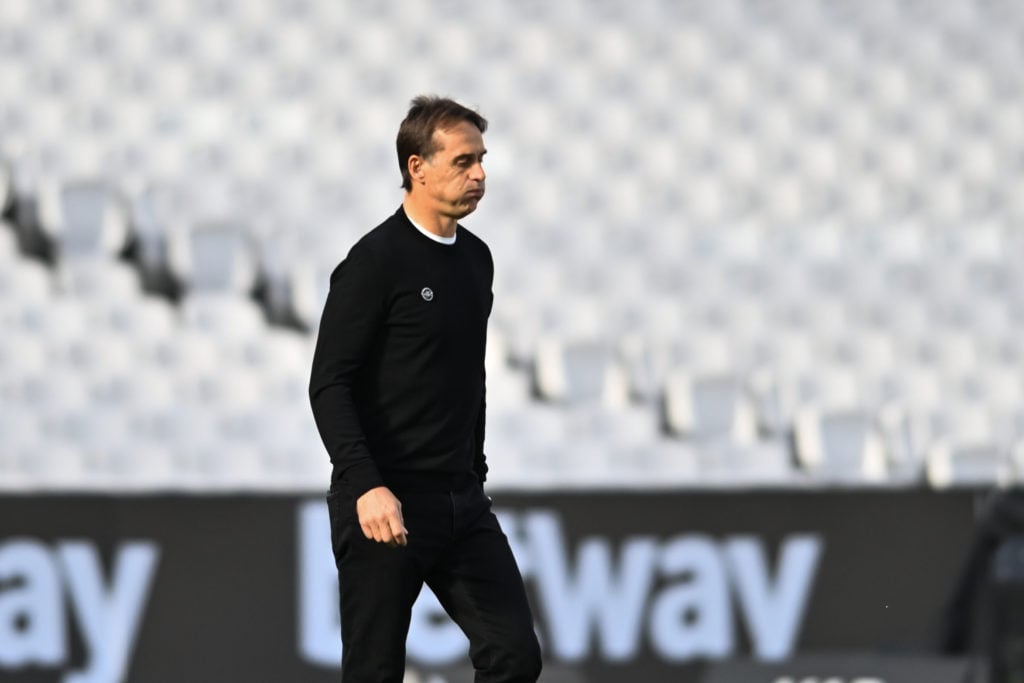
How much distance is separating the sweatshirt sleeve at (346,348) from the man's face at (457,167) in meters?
0.12

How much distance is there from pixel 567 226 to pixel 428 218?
16.3ft

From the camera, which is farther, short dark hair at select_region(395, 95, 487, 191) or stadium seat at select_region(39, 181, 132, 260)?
stadium seat at select_region(39, 181, 132, 260)

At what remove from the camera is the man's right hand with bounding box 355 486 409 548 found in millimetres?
2039

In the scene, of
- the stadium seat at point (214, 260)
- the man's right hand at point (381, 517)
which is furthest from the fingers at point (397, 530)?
the stadium seat at point (214, 260)

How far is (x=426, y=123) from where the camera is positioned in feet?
7.06

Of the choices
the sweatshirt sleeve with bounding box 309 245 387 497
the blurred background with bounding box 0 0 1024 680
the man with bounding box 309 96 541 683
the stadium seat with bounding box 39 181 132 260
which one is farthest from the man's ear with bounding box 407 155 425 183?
the stadium seat with bounding box 39 181 132 260

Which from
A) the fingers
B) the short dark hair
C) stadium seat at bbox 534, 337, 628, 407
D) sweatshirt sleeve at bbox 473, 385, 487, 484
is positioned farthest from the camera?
stadium seat at bbox 534, 337, 628, 407

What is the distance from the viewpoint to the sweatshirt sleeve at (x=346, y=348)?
2.12 metres

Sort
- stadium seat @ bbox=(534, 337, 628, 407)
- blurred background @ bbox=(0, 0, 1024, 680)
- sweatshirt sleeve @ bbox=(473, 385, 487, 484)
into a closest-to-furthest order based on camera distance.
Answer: sweatshirt sleeve @ bbox=(473, 385, 487, 484)
blurred background @ bbox=(0, 0, 1024, 680)
stadium seat @ bbox=(534, 337, 628, 407)

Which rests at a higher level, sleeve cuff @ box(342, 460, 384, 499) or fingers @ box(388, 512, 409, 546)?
sleeve cuff @ box(342, 460, 384, 499)

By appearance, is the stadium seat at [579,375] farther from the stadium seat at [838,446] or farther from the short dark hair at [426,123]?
the short dark hair at [426,123]

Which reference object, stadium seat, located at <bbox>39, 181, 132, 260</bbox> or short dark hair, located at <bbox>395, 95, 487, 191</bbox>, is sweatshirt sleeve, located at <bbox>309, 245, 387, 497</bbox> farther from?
stadium seat, located at <bbox>39, 181, 132, 260</bbox>

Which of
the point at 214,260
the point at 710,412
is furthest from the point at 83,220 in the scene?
the point at 710,412

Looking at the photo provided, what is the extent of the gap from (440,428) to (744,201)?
5.36 m
